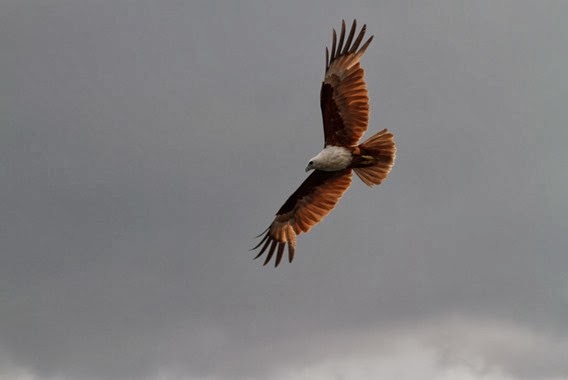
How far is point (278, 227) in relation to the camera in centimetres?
2708

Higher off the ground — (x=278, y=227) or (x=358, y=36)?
(x=358, y=36)

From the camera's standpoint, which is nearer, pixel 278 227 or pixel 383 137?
pixel 383 137

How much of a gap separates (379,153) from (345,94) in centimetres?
149

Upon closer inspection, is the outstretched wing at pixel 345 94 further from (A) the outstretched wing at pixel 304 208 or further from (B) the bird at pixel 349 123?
(A) the outstretched wing at pixel 304 208

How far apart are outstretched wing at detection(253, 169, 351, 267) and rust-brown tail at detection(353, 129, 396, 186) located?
1634 millimetres

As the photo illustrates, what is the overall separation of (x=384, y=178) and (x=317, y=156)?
1562mm

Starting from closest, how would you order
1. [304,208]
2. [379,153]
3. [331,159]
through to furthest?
[379,153]
[331,159]
[304,208]

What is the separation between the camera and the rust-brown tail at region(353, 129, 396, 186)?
2408 cm

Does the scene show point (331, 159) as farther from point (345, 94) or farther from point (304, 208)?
point (304, 208)

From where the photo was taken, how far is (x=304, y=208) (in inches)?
1058

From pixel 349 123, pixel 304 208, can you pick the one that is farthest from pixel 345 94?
pixel 304 208

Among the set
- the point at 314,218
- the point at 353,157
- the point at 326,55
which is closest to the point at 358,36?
the point at 326,55

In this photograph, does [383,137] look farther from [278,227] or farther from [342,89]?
[278,227]

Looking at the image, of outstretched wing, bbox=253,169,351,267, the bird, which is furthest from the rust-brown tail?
outstretched wing, bbox=253,169,351,267
